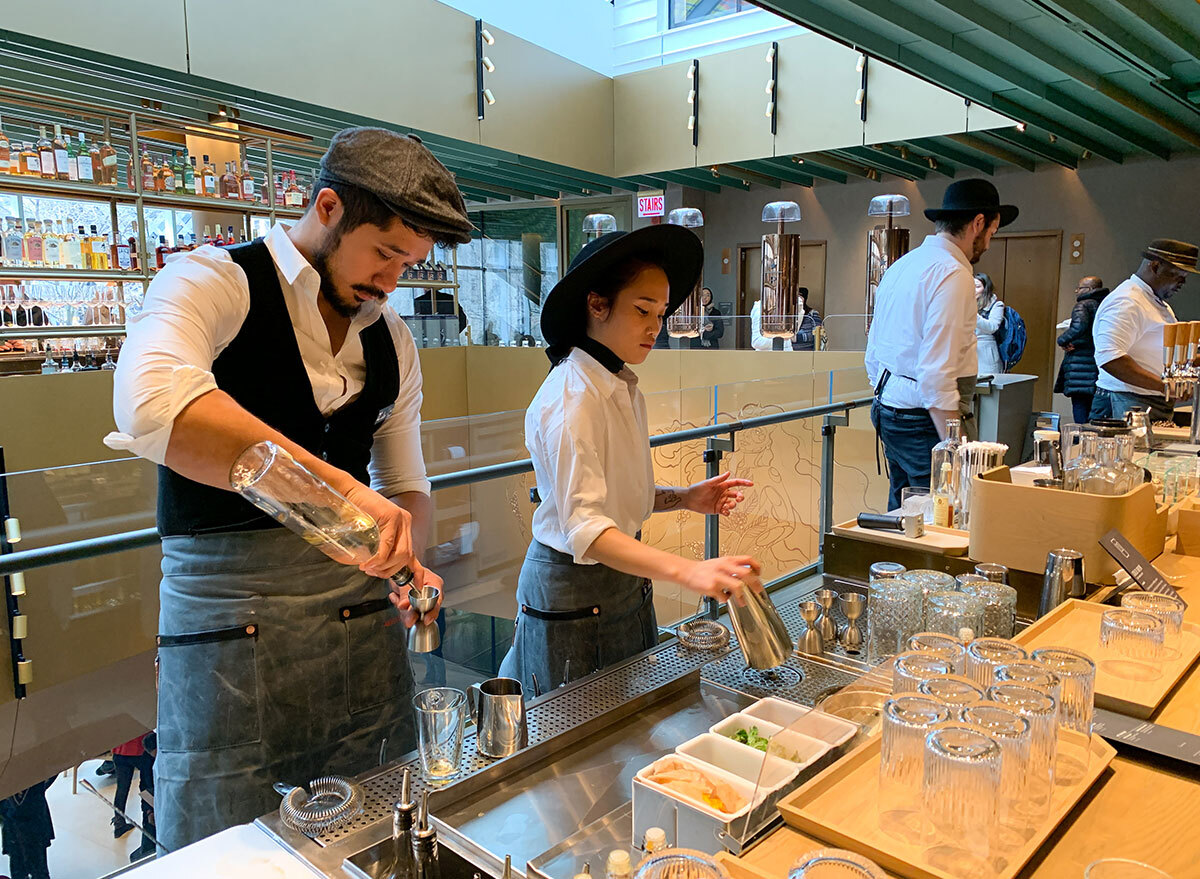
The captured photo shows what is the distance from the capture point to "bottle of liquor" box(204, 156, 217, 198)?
625 centimetres

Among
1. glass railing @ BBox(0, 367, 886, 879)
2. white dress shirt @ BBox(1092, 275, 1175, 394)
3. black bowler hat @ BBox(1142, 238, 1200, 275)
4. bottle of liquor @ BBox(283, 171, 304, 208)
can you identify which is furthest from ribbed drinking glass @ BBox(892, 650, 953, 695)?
bottle of liquor @ BBox(283, 171, 304, 208)

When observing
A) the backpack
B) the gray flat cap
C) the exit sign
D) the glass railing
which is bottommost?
the glass railing

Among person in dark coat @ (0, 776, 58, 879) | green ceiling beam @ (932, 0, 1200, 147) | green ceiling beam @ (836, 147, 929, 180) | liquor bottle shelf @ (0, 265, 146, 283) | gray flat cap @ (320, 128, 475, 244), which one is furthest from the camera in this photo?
green ceiling beam @ (836, 147, 929, 180)

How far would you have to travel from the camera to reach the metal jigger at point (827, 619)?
1.58m

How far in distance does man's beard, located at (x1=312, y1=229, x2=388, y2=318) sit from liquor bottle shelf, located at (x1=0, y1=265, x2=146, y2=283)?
→ 16.4ft

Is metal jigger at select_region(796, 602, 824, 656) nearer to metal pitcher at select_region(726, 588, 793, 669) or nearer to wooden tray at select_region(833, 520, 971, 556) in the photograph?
metal pitcher at select_region(726, 588, 793, 669)

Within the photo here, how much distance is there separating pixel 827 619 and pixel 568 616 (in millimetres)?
516

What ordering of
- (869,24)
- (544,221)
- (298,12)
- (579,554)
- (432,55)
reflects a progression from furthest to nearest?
(544,221), (432,55), (298,12), (869,24), (579,554)

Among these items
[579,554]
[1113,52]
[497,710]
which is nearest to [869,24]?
[1113,52]

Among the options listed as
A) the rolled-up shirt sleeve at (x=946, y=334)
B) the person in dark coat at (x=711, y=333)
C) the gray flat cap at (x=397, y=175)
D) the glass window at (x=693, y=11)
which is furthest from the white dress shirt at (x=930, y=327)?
the glass window at (x=693, y=11)

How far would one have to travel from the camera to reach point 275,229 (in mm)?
1406

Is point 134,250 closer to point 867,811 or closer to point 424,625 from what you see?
point 424,625

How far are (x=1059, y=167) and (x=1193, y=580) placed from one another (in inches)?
358

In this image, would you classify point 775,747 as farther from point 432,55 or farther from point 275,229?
point 432,55
